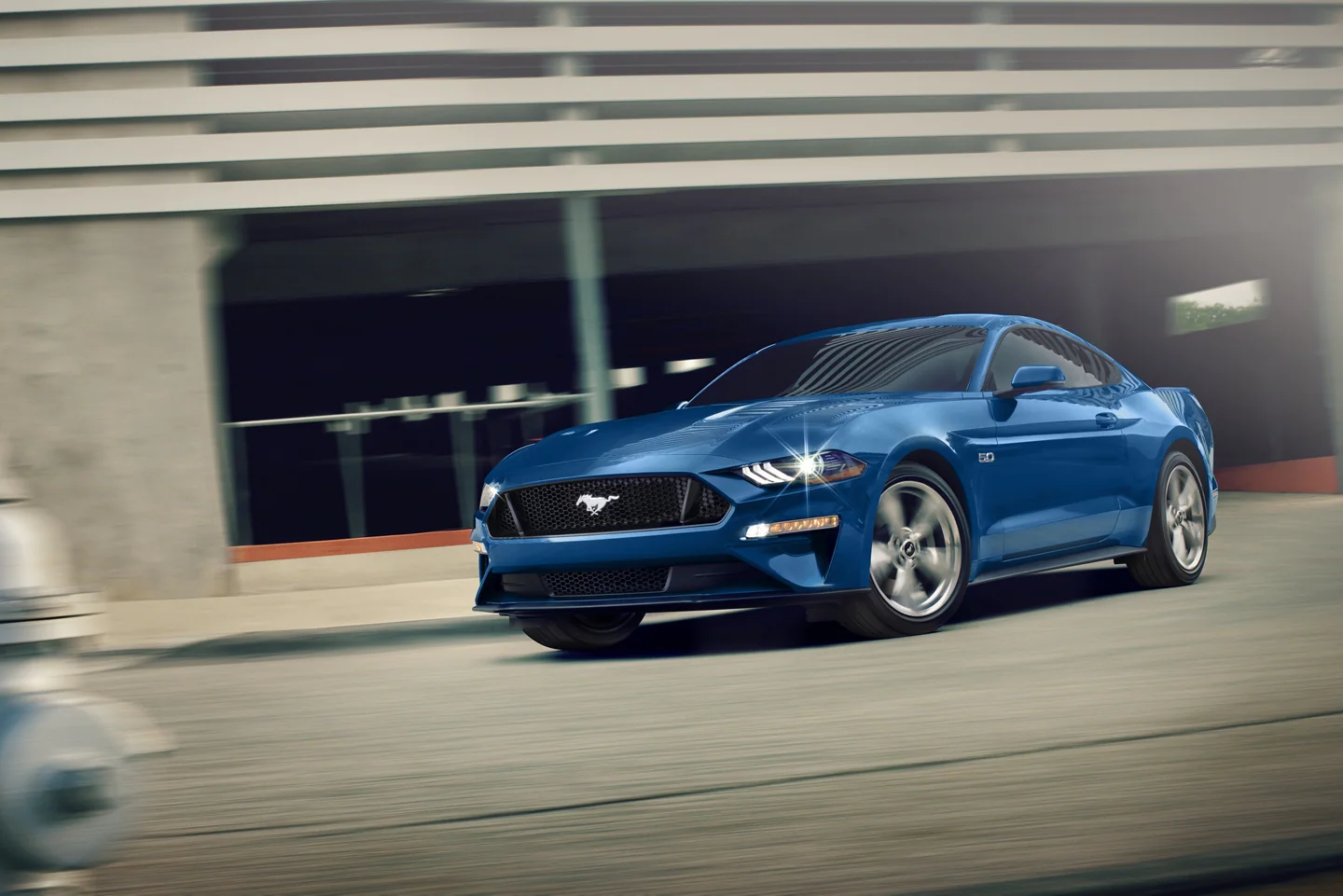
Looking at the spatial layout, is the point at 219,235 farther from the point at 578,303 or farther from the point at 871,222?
the point at 871,222

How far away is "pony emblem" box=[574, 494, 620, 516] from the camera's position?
6.70 metres

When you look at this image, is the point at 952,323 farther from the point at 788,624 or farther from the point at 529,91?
the point at 529,91

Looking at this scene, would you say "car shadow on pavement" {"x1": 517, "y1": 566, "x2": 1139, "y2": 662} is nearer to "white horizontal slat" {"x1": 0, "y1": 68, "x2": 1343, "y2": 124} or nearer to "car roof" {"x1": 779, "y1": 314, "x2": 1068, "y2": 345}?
"car roof" {"x1": 779, "y1": 314, "x2": 1068, "y2": 345}

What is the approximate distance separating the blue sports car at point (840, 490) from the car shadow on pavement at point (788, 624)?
21 cm

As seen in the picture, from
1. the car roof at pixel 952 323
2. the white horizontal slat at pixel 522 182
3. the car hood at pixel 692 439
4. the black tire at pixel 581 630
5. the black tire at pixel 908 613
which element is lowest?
the black tire at pixel 581 630

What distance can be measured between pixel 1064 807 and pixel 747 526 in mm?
2786

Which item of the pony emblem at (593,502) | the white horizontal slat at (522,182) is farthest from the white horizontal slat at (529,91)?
the pony emblem at (593,502)

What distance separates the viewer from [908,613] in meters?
6.93

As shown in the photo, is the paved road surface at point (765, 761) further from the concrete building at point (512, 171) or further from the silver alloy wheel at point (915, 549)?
the concrete building at point (512, 171)

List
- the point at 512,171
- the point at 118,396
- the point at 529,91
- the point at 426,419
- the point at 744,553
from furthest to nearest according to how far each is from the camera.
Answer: the point at 426,419, the point at 529,91, the point at 512,171, the point at 118,396, the point at 744,553

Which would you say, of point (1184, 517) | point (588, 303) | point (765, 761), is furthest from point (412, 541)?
point (765, 761)

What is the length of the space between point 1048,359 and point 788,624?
1.97 meters

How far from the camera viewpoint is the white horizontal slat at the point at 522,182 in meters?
11.8

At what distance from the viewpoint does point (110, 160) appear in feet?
38.5
